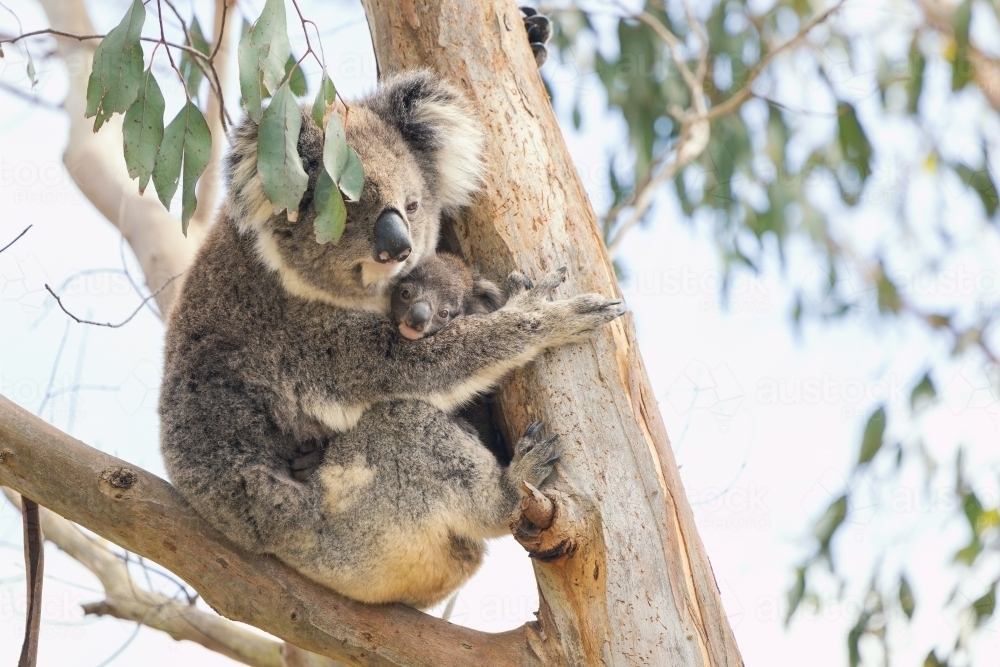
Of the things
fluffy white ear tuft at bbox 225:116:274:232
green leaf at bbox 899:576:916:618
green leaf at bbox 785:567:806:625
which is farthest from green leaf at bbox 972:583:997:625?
fluffy white ear tuft at bbox 225:116:274:232

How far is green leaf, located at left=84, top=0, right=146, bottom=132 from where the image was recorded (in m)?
2.45

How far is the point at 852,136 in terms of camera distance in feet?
18.3

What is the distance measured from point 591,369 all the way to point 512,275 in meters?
0.34

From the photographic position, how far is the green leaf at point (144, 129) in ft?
7.95

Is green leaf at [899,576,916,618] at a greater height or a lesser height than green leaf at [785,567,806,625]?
lesser

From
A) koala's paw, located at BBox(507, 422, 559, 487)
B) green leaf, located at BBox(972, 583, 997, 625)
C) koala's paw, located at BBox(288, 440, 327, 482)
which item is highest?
green leaf, located at BBox(972, 583, 997, 625)

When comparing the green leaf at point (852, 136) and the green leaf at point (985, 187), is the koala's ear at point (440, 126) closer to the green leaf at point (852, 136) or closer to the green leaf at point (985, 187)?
the green leaf at point (852, 136)

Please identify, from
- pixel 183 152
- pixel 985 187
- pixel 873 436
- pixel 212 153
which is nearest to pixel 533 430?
pixel 183 152

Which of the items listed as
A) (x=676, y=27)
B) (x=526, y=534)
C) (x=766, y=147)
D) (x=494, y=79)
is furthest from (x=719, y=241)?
(x=526, y=534)

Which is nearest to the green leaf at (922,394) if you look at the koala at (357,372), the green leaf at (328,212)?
the koala at (357,372)

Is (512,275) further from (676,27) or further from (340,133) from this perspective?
(676,27)

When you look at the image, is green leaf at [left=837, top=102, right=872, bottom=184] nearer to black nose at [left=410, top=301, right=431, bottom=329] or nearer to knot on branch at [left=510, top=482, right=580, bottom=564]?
black nose at [left=410, top=301, right=431, bottom=329]

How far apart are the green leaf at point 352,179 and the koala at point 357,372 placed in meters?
0.29

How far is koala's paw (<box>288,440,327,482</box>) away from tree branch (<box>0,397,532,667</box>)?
0.25m
